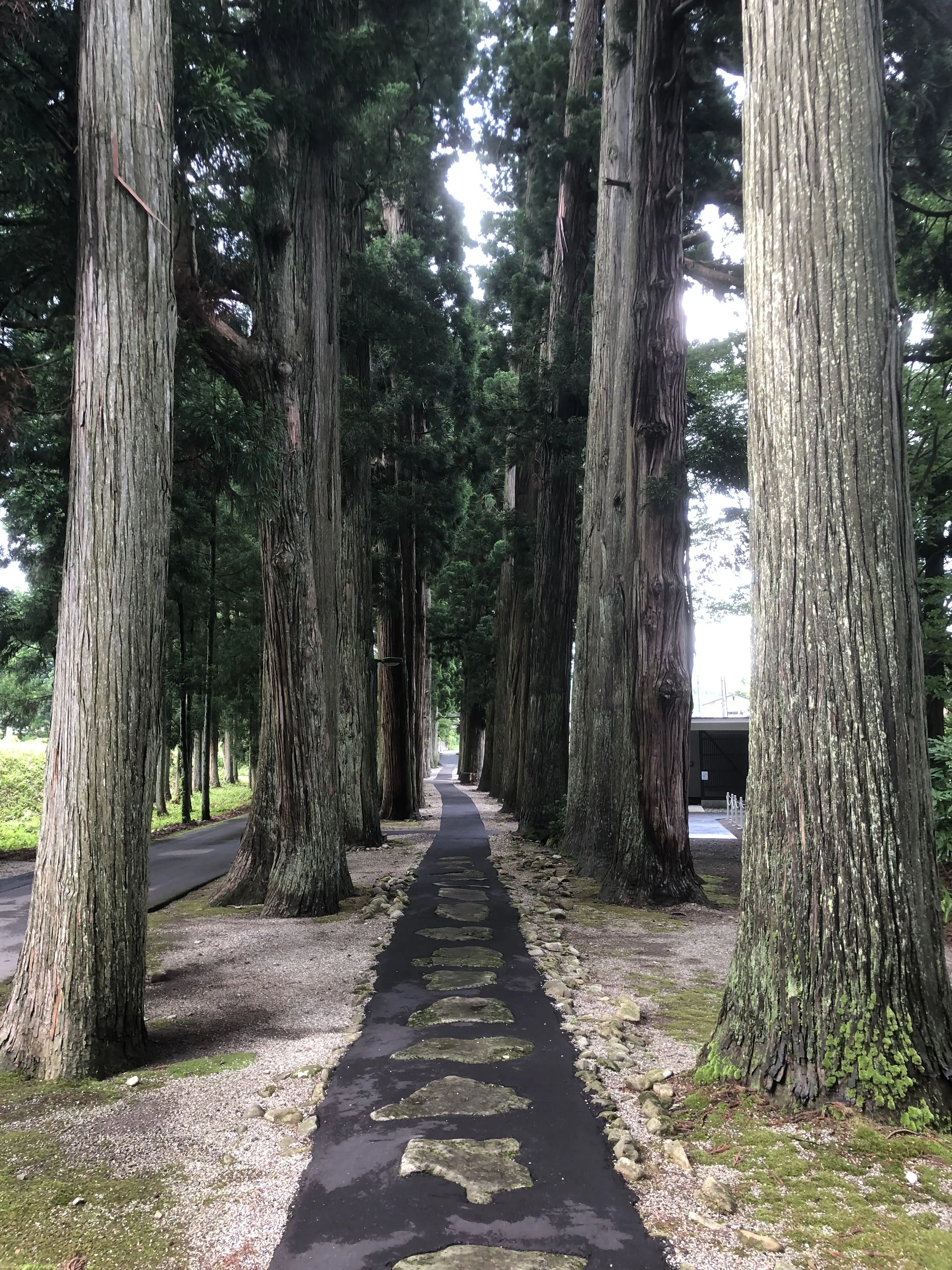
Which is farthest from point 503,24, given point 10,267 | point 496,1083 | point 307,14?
point 496,1083

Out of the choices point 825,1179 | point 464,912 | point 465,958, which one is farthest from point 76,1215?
point 464,912

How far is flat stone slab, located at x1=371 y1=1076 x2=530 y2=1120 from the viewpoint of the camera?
3.32 m

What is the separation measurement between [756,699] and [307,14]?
7393 mm

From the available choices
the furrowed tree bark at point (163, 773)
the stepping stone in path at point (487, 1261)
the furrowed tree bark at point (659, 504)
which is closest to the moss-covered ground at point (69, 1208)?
the stepping stone in path at point (487, 1261)

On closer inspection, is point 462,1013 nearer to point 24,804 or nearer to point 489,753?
point 24,804

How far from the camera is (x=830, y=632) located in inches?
133

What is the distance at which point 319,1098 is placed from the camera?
353cm

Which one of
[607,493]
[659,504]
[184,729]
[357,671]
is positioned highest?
[607,493]

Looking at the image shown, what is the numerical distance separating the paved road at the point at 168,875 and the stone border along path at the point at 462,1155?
3212mm

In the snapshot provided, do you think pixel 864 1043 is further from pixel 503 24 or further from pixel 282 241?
pixel 503 24

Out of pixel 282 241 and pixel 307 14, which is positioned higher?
pixel 307 14

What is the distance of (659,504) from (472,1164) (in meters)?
6.81

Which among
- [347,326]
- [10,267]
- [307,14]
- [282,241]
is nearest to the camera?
[10,267]

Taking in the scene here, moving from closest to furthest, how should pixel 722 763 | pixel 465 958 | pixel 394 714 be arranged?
1. pixel 465 958
2. pixel 394 714
3. pixel 722 763
